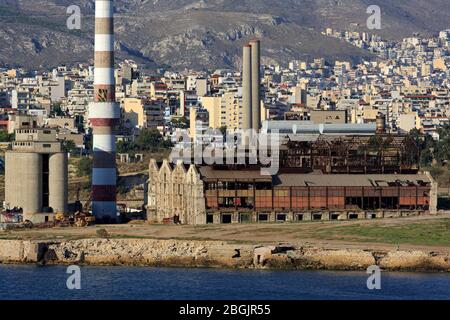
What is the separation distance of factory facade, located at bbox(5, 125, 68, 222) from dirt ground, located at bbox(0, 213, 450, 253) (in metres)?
7.28

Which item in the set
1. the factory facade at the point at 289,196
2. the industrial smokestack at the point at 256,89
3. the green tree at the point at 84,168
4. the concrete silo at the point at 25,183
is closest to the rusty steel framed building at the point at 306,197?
the factory facade at the point at 289,196

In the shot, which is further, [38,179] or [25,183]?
[38,179]

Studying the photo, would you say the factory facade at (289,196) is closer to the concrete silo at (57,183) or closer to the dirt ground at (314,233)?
the dirt ground at (314,233)

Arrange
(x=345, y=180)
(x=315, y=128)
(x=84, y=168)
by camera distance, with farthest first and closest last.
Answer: (x=84, y=168) → (x=315, y=128) → (x=345, y=180)

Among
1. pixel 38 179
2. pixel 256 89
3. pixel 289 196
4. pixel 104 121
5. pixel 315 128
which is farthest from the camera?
pixel 315 128

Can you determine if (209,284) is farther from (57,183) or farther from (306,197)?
(57,183)

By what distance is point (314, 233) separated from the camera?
113688 millimetres

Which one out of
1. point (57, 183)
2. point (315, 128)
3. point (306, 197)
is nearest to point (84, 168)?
point (315, 128)

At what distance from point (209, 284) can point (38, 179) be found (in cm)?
A: 3790

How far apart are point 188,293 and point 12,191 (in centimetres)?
4303

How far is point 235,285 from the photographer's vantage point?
308ft

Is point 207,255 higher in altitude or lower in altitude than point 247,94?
lower

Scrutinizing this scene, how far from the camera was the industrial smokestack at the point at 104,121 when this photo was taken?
129 m
